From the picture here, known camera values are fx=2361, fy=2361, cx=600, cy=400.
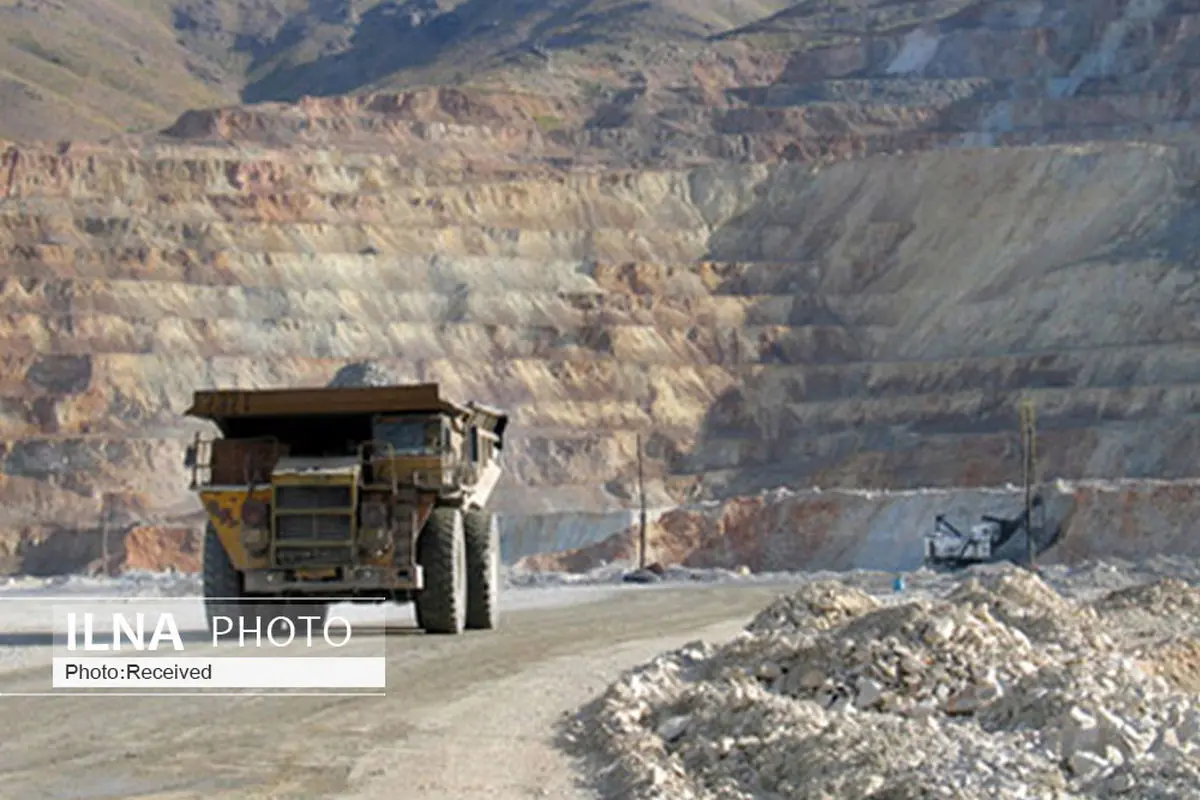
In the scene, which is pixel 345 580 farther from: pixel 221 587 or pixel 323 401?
pixel 323 401

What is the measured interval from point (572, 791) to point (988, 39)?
150 m

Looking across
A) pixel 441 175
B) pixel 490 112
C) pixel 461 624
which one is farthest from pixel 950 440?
pixel 461 624

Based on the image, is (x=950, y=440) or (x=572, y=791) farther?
(x=950, y=440)

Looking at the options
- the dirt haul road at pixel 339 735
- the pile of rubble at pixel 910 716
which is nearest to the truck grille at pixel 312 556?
the dirt haul road at pixel 339 735

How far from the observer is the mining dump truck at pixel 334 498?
2502 cm

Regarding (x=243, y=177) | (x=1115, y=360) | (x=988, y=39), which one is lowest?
(x=1115, y=360)

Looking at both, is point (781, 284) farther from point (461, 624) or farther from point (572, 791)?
point (572, 791)

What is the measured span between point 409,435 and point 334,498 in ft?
3.60

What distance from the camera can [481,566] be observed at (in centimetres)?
2725

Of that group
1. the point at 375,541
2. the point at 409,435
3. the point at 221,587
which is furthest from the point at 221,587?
the point at 409,435

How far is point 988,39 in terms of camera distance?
160 m

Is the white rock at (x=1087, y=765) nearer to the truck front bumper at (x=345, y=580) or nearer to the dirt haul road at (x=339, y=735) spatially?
the dirt haul road at (x=339, y=735)

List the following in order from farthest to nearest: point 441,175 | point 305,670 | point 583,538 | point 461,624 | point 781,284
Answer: point 441,175
point 781,284
point 583,538
point 461,624
point 305,670

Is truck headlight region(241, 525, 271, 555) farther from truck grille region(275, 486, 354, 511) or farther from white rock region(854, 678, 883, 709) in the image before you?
white rock region(854, 678, 883, 709)
